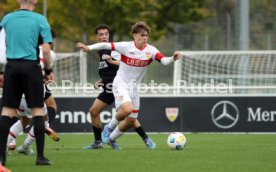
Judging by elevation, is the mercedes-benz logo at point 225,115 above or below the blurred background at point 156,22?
below

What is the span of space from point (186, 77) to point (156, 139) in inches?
174

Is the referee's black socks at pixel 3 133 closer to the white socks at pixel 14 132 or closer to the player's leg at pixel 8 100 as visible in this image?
the player's leg at pixel 8 100

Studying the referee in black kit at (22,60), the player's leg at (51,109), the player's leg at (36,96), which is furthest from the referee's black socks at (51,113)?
the referee in black kit at (22,60)

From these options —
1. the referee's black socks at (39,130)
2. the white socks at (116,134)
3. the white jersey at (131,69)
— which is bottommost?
the white socks at (116,134)

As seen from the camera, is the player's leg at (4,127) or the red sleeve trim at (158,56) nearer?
the player's leg at (4,127)

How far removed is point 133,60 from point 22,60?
375 centimetres

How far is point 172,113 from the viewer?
1931cm

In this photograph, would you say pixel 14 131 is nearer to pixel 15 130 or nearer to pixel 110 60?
pixel 15 130

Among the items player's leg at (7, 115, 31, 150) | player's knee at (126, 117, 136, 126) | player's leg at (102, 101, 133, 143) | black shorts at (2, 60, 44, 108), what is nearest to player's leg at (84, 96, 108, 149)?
player's leg at (102, 101, 133, 143)

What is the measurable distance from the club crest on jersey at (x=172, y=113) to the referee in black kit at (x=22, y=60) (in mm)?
9079

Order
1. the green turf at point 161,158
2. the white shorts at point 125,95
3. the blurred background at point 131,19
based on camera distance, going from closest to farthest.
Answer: the green turf at point 161,158 → the white shorts at point 125,95 → the blurred background at point 131,19

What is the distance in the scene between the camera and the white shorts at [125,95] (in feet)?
44.8

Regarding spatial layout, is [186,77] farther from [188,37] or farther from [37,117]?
[37,117]

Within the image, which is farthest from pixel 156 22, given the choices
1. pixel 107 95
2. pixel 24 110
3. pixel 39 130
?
pixel 39 130
